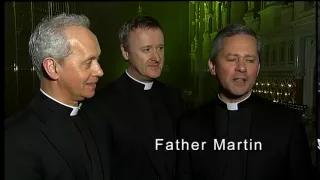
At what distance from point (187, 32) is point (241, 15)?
245 millimetres

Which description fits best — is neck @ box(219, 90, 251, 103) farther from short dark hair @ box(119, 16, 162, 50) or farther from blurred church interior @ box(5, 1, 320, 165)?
short dark hair @ box(119, 16, 162, 50)

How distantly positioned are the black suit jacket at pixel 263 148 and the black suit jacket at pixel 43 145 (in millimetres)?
446

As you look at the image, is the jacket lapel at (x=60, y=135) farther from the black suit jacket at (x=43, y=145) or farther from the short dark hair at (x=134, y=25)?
the short dark hair at (x=134, y=25)

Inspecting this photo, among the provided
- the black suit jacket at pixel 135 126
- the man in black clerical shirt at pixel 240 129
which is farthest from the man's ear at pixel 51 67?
the man in black clerical shirt at pixel 240 129

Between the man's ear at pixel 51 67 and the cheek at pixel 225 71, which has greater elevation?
the man's ear at pixel 51 67

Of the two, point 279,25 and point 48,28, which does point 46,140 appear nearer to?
point 48,28

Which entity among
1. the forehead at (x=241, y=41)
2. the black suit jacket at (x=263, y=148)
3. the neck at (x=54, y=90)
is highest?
the forehead at (x=241, y=41)

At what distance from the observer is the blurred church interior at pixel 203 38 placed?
135 cm

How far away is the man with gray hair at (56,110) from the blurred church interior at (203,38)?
0.28 m

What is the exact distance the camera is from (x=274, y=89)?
1401mm

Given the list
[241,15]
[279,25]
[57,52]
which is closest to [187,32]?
[241,15]

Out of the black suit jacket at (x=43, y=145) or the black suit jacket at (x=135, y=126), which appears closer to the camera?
the black suit jacket at (x=43, y=145)

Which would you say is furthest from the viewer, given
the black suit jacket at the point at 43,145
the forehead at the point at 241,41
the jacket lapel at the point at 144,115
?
the jacket lapel at the point at 144,115

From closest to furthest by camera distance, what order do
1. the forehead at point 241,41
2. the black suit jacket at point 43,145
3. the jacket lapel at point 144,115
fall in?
the black suit jacket at point 43,145, the forehead at point 241,41, the jacket lapel at point 144,115
